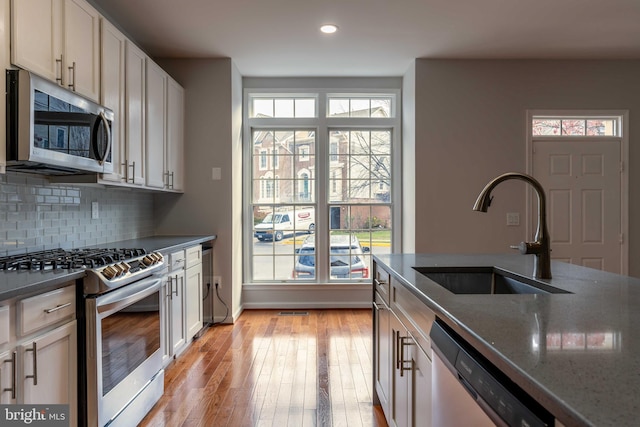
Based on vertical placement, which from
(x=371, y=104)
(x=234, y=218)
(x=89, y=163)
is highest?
(x=371, y=104)

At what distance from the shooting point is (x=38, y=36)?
1.91 meters

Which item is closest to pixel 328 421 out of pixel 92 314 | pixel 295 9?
pixel 92 314

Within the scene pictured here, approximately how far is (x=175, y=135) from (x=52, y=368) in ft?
8.59

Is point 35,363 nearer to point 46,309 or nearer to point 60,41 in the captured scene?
point 46,309

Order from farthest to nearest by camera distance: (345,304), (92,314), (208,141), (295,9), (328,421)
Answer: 1. (345,304)
2. (208,141)
3. (295,9)
4. (328,421)
5. (92,314)

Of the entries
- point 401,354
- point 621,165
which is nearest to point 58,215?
point 401,354

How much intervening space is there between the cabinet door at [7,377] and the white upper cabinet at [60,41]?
4.13ft

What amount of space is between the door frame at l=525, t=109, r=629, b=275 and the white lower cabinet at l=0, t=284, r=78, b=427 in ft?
12.9

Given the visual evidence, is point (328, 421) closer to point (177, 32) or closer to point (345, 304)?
point (345, 304)

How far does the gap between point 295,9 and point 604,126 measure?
3.37 m

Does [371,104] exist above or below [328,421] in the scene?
above

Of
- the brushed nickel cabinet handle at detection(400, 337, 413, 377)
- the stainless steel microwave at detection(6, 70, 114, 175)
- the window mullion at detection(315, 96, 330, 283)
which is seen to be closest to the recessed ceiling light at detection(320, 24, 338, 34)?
the window mullion at detection(315, 96, 330, 283)

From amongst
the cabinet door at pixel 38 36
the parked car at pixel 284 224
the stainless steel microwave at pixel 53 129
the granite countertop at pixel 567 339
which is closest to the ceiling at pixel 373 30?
the cabinet door at pixel 38 36

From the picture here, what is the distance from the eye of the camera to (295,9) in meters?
2.97
